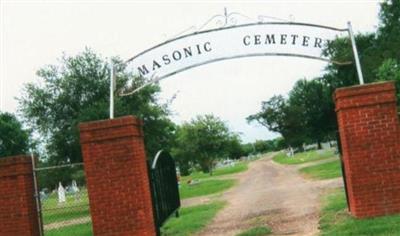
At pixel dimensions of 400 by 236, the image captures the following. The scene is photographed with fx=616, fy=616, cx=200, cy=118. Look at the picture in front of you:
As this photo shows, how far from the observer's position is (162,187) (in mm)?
12211

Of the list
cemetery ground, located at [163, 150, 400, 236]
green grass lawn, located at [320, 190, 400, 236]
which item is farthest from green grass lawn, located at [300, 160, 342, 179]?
green grass lawn, located at [320, 190, 400, 236]

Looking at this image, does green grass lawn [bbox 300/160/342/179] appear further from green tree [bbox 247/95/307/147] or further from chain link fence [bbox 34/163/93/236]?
green tree [bbox 247/95/307/147]

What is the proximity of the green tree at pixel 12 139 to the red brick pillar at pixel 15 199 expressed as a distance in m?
59.1

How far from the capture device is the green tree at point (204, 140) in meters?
58.3

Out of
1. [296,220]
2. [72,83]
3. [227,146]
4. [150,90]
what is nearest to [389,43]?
[227,146]

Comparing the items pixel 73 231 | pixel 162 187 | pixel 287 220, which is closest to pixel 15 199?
pixel 162 187

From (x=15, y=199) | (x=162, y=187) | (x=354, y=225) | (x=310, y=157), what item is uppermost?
(x=15, y=199)

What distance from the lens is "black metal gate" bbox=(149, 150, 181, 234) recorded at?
11117mm

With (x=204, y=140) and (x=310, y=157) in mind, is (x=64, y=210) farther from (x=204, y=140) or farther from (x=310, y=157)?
(x=310, y=157)

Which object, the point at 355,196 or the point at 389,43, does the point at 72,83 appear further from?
the point at 389,43

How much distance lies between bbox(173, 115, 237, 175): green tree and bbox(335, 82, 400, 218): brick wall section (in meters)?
47.0

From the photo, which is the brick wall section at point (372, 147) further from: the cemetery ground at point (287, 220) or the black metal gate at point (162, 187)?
the black metal gate at point (162, 187)

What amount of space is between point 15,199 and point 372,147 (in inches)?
252

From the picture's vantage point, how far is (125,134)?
10578mm
